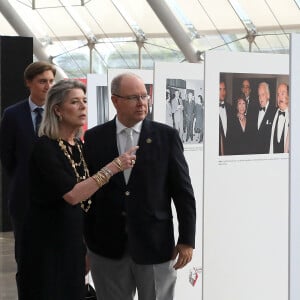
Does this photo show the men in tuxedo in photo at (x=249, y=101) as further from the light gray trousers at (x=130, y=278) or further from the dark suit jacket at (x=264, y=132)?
the light gray trousers at (x=130, y=278)

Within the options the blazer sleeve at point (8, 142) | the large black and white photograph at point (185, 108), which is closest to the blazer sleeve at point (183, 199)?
the blazer sleeve at point (8, 142)

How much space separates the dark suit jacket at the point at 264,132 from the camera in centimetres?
581

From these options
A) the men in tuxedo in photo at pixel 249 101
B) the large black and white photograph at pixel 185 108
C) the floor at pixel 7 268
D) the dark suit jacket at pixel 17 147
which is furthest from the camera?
the floor at pixel 7 268

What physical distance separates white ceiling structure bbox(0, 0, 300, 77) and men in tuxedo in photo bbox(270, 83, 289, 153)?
1526 centimetres

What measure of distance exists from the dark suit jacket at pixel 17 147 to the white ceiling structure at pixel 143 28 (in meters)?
15.4

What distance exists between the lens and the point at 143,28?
25.6 meters

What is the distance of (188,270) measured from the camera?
693 centimetres

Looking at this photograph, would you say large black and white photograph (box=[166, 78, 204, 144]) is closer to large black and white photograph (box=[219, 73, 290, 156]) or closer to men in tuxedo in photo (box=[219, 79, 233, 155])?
large black and white photograph (box=[219, 73, 290, 156])

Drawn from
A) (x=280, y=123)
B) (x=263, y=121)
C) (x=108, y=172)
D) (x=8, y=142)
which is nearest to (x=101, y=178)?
(x=108, y=172)

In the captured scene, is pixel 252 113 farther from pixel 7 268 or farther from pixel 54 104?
pixel 7 268

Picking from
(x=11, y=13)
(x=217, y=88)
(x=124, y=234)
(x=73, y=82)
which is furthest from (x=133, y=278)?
(x=11, y=13)

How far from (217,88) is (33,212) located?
1.76 metres

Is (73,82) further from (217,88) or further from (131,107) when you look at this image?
Answer: (217,88)

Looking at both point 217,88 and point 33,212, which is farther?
point 217,88
